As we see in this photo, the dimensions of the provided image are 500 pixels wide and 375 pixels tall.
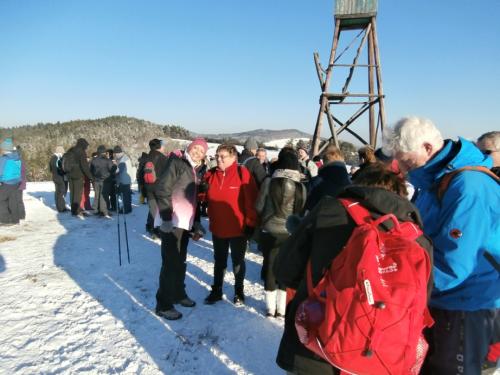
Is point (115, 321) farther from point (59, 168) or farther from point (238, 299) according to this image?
point (59, 168)

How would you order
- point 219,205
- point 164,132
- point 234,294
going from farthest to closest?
point 164,132, point 234,294, point 219,205

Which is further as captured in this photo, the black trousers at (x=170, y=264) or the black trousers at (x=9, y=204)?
the black trousers at (x=9, y=204)

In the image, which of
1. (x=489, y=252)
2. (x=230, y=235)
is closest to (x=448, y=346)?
(x=489, y=252)

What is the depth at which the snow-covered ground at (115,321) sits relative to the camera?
3.13m

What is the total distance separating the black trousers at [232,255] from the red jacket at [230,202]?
0.11 metres

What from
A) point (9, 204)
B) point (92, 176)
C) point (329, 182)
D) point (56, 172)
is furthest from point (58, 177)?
point (329, 182)

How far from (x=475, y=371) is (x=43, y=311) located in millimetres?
4506

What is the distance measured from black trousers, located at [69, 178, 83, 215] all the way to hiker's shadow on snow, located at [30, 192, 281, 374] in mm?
2624

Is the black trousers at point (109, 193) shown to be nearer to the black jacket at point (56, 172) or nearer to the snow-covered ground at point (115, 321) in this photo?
the black jacket at point (56, 172)

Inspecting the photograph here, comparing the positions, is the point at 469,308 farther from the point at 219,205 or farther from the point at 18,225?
the point at 18,225

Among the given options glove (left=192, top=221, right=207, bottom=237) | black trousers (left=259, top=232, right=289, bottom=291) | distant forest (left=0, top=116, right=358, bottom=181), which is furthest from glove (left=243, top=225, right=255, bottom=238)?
distant forest (left=0, top=116, right=358, bottom=181)

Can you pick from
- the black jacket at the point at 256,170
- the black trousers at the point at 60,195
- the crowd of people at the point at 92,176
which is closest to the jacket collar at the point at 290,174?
the black jacket at the point at 256,170

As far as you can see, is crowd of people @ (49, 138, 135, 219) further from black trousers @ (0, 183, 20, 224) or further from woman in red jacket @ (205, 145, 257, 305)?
woman in red jacket @ (205, 145, 257, 305)

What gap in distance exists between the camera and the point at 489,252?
163 cm
